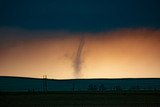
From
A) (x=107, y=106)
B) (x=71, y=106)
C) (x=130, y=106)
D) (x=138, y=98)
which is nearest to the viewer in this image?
(x=130, y=106)

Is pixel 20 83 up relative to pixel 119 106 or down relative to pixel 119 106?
up

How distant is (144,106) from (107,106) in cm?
534

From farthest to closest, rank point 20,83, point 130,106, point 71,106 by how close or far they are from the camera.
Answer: point 20,83
point 71,106
point 130,106

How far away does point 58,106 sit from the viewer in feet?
169

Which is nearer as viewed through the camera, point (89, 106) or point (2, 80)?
point (89, 106)

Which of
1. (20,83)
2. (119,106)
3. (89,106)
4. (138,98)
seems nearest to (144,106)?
(119,106)

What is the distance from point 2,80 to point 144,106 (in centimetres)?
16201

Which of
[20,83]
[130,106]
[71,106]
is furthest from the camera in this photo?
[20,83]

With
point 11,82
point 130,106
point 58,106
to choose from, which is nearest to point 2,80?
point 11,82

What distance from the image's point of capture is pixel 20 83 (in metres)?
197

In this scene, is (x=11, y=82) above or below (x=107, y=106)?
above

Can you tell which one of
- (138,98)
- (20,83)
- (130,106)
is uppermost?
(20,83)

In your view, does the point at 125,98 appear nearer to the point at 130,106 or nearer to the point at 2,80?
the point at 130,106

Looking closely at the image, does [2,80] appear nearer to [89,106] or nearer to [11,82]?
[11,82]
